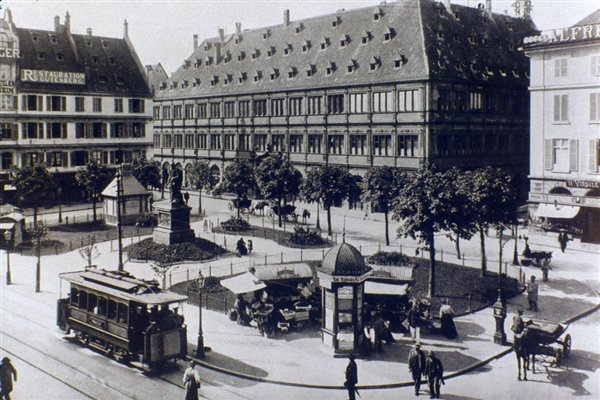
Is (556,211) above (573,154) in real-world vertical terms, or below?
below

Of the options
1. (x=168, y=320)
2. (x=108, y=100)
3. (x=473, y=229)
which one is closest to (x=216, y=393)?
(x=168, y=320)

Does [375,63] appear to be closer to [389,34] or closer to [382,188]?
[389,34]

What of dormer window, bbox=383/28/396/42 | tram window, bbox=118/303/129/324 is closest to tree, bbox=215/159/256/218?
dormer window, bbox=383/28/396/42

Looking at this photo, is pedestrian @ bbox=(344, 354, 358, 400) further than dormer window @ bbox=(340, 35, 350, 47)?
No

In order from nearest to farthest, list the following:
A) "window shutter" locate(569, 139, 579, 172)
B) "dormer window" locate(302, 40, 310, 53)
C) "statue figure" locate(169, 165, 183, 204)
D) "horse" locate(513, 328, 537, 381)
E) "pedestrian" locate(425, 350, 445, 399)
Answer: "pedestrian" locate(425, 350, 445, 399)
"horse" locate(513, 328, 537, 381)
"statue figure" locate(169, 165, 183, 204)
"window shutter" locate(569, 139, 579, 172)
"dormer window" locate(302, 40, 310, 53)

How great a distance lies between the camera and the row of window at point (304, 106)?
181 feet

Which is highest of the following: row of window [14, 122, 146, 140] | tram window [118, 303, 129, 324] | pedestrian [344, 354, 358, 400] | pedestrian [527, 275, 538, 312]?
row of window [14, 122, 146, 140]

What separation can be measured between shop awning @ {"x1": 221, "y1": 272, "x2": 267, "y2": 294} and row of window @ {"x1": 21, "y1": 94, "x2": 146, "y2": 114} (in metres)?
44.9

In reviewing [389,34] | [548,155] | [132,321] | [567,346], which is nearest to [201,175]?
[389,34]

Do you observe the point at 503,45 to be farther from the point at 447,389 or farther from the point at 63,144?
the point at 447,389

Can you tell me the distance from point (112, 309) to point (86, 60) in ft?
181

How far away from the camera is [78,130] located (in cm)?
6675

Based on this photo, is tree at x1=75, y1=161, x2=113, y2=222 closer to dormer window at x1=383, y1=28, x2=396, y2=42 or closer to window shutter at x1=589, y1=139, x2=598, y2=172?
dormer window at x1=383, y1=28, x2=396, y2=42

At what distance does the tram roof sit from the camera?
65.9 ft
